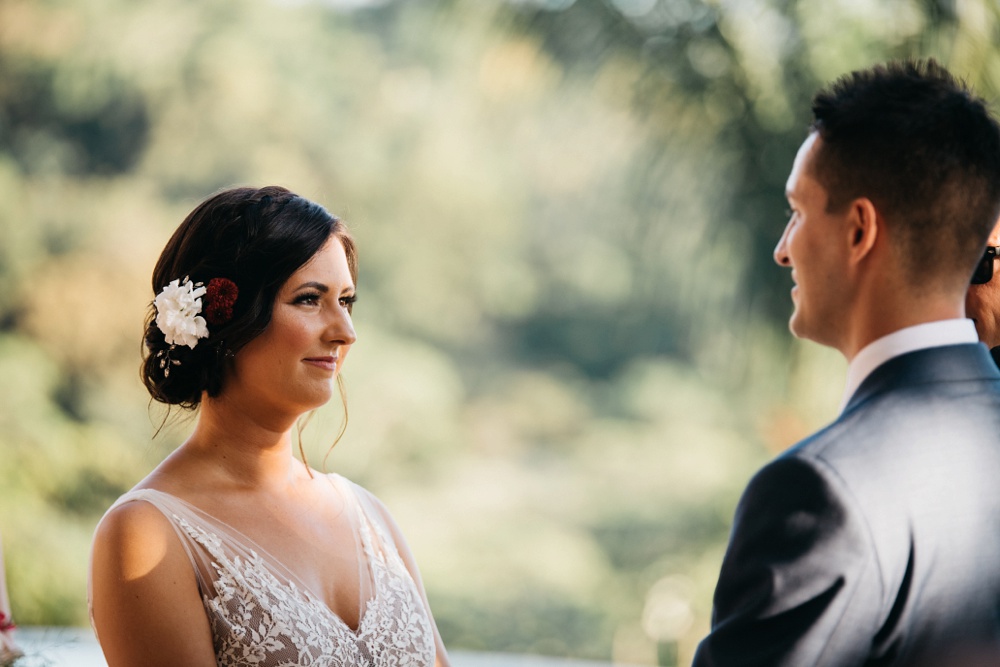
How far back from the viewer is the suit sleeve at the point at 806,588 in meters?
1.32

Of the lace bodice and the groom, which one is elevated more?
the groom

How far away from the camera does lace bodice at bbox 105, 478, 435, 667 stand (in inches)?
79.7

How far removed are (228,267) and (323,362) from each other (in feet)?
0.89

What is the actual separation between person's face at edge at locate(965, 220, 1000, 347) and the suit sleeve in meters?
0.90

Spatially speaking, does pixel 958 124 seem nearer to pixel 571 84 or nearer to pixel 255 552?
pixel 255 552

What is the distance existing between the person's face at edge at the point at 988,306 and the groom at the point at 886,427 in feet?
2.04

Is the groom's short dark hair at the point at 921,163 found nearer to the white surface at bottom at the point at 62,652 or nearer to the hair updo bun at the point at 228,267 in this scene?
the hair updo bun at the point at 228,267

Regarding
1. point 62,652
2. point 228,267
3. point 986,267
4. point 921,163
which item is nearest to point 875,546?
point 921,163

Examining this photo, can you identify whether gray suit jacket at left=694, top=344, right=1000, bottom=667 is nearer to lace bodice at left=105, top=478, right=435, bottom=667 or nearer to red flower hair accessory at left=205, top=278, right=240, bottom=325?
lace bodice at left=105, top=478, right=435, bottom=667

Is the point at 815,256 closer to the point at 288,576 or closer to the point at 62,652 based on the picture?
the point at 288,576

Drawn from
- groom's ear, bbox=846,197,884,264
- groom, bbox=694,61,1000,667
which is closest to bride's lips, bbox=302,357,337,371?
groom, bbox=694,61,1000,667

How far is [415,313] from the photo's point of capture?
10.2 metres

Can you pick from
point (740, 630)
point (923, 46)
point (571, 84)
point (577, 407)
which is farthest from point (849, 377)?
point (577, 407)

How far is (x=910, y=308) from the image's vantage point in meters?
1.44
